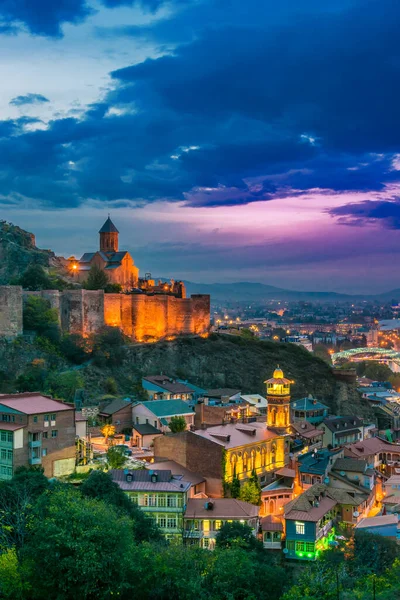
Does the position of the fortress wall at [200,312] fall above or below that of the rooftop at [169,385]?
above

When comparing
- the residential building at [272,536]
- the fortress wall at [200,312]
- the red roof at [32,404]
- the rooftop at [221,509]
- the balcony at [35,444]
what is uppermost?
the fortress wall at [200,312]

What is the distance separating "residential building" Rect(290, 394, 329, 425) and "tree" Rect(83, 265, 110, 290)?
2085cm

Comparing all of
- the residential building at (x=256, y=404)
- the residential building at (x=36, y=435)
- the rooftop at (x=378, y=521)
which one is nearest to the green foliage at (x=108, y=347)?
the residential building at (x=256, y=404)

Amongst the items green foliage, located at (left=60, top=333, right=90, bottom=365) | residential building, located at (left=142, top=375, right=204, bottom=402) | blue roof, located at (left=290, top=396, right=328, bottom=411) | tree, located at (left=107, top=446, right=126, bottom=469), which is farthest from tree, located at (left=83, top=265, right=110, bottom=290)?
tree, located at (left=107, top=446, right=126, bottom=469)

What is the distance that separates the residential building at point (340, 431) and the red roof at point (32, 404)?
21.4 meters

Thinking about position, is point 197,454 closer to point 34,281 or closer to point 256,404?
point 256,404

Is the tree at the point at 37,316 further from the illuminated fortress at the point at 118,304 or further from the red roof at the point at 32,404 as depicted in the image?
the red roof at the point at 32,404

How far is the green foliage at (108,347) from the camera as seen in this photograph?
194ft

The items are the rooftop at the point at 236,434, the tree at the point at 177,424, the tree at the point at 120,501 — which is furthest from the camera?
the tree at the point at 177,424

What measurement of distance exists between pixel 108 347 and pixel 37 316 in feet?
22.4

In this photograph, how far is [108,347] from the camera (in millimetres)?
60500

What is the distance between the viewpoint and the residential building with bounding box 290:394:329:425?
5678 centimetres

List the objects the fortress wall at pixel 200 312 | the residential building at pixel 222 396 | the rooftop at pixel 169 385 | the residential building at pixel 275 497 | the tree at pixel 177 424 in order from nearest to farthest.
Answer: the residential building at pixel 275 497 → the tree at pixel 177 424 → the rooftop at pixel 169 385 → the residential building at pixel 222 396 → the fortress wall at pixel 200 312

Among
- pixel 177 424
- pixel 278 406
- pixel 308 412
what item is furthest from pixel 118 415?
pixel 308 412
